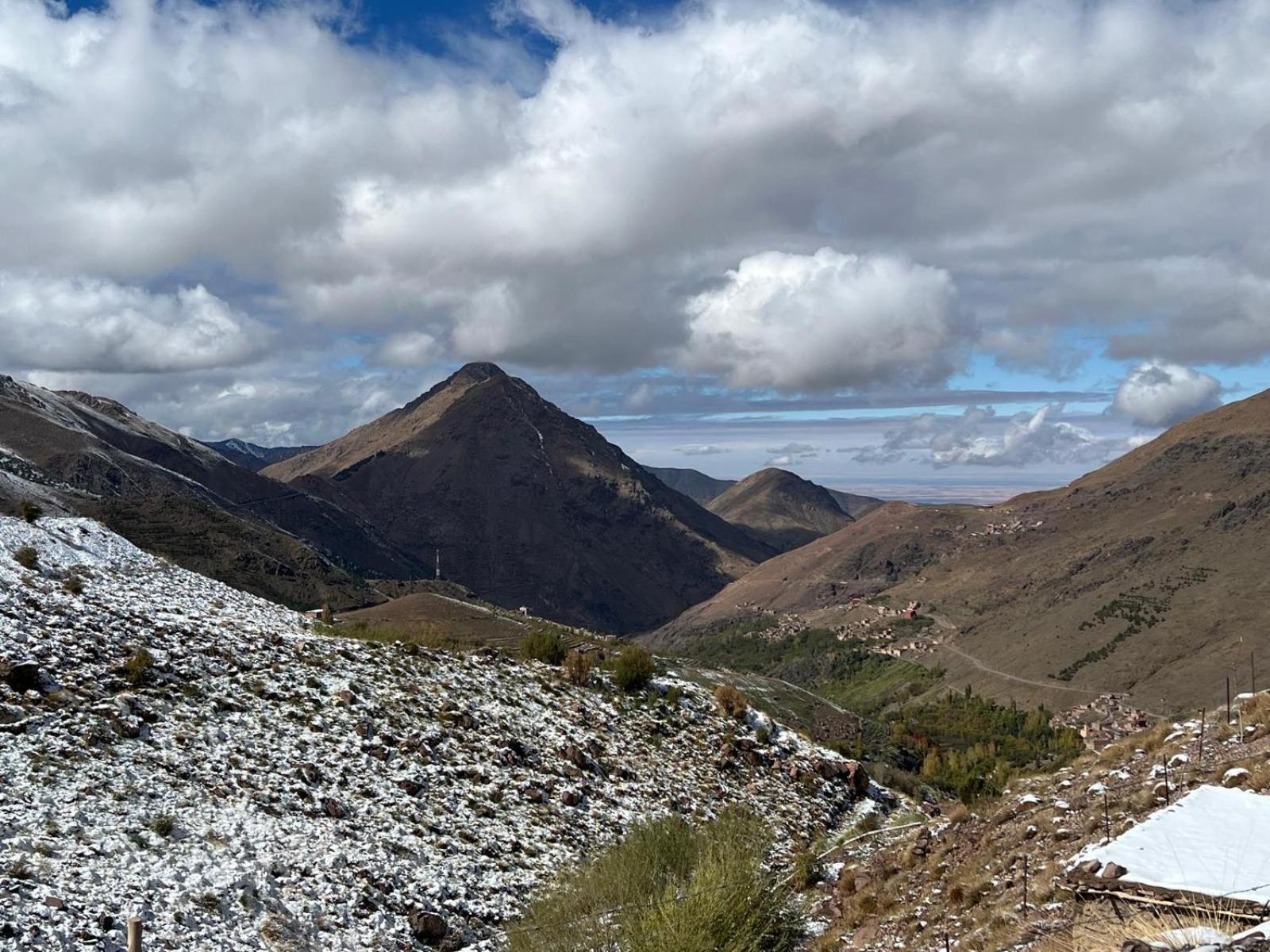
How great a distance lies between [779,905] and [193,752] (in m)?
11.9

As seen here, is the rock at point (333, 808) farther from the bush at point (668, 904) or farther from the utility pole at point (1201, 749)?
the utility pole at point (1201, 749)

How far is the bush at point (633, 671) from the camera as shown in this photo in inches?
1211

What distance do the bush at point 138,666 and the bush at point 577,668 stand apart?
1372 centimetres

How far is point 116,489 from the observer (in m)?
188

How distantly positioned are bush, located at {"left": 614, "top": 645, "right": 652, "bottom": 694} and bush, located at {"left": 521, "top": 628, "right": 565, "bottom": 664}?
2132 millimetres

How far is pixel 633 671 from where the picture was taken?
30922mm

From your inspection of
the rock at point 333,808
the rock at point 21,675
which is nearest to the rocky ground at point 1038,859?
the rock at point 333,808

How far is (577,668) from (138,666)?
47.8 ft

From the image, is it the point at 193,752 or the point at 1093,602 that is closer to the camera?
the point at 193,752

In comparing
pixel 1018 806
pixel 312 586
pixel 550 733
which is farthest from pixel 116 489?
pixel 1018 806

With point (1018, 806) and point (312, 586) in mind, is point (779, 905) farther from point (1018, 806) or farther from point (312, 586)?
point (312, 586)

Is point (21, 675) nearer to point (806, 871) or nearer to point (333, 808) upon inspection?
point (333, 808)

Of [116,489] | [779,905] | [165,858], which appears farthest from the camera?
[116,489]

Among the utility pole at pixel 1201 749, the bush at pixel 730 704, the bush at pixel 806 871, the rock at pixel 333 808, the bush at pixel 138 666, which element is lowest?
the bush at pixel 806 871
